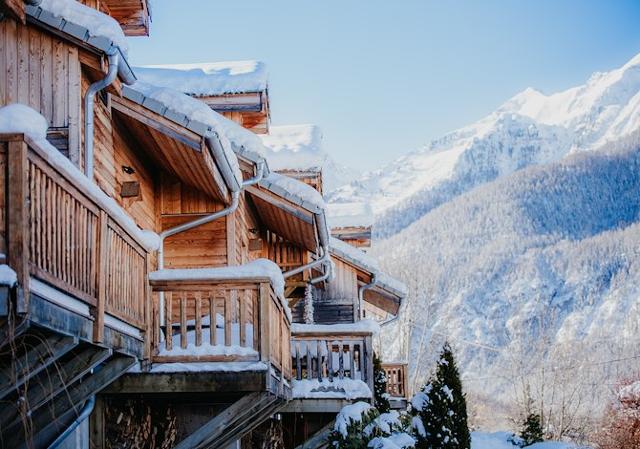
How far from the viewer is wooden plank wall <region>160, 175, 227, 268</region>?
541 inches

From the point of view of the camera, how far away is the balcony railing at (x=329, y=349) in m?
15.0

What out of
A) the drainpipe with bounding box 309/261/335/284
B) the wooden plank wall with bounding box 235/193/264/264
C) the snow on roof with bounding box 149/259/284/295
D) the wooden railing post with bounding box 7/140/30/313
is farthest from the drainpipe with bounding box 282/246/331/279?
the wooden railing post with bounding box 7/140/30/313

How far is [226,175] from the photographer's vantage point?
40.0 feet

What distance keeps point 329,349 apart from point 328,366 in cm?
27

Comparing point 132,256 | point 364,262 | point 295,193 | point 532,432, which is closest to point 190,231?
point 295,193

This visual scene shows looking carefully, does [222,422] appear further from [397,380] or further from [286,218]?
[397,380]

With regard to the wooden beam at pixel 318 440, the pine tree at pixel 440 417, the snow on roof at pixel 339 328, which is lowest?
the wooden beam at pixel 318 440

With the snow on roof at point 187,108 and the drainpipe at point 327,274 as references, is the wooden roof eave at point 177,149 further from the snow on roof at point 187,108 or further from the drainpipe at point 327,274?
the drainpipe at point 327,274

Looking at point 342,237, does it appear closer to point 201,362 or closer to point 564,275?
point 201,362

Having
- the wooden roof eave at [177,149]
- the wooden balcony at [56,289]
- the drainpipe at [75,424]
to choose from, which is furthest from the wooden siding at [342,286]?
the drainpipe at [75,424]

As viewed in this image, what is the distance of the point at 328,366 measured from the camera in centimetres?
1519

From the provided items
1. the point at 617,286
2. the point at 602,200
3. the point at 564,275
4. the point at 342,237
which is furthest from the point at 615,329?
the point at 342,237

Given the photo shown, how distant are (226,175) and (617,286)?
14285cm

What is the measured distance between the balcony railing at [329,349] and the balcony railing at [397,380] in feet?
30.4
